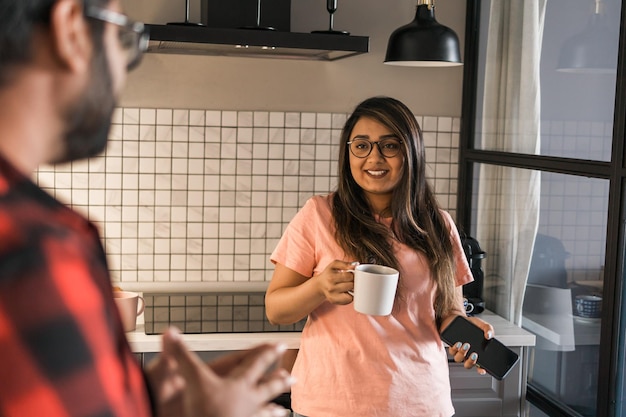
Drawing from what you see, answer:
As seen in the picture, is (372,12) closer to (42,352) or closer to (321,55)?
(321,55)

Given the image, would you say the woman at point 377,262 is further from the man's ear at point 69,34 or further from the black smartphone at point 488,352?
the man's ear at point 69,34

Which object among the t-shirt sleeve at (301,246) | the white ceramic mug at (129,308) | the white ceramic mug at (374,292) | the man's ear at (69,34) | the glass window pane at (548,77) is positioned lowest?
the white ceramic mug at (129,308)

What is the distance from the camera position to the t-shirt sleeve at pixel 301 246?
204 centimetres

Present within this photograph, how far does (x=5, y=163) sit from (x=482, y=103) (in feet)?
8.89

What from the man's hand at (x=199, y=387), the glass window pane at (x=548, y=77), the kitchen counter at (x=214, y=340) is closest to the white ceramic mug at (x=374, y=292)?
the kitchen counter at (x=214, y=340)

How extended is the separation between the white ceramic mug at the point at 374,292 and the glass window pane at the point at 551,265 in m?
0.80

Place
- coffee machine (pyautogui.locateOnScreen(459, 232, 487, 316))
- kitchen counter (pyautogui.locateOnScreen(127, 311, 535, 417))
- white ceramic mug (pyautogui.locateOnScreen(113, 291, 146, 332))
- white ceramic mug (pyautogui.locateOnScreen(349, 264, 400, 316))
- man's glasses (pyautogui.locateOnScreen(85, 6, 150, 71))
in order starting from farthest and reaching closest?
1. coffee machine (pyautogui.locateOnScreen(459, 232, 487, 316))
2. kitchen counter (pyautogui.locateOnScreen(127, 311, 535, 417))
3. white ceramic mug (pyautogui.locateOnScreen(113, 291, 146, 332))
4. white ceramic mug (pyautogui.locateOnScreen(349, 264, 400, 316))
5. man's glasses (pyautogui.locateOnScreen(85, 6, 150, 71))

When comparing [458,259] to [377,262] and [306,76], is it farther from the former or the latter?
[306,76]

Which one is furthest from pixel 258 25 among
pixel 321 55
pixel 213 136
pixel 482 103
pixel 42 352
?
pixel 42 352

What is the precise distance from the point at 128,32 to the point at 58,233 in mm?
206

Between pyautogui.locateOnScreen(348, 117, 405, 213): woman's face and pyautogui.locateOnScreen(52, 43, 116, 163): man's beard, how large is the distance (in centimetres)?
138

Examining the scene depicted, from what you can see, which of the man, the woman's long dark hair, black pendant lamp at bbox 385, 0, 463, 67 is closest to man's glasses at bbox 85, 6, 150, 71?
the man

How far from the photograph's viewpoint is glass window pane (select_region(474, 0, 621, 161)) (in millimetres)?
2346

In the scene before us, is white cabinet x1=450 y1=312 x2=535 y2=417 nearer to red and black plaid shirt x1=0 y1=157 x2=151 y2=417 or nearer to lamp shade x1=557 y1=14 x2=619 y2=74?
lamp shade x1=557 y1=14 x2=619 y2=74
